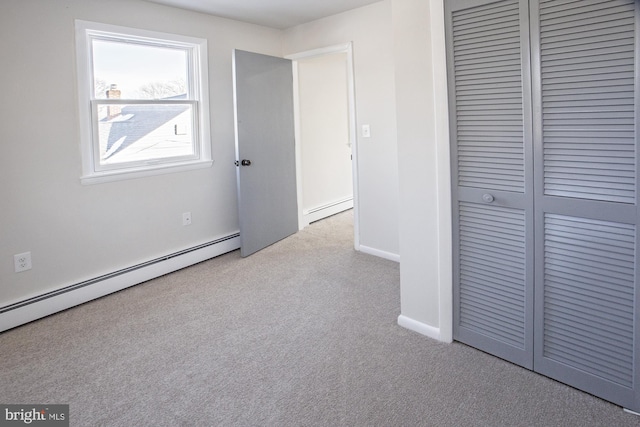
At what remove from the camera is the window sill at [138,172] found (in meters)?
3.23

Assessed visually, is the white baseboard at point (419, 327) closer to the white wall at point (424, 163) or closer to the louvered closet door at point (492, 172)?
the white wall at point (424, 163)

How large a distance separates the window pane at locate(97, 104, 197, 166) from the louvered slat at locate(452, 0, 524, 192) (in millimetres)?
2534

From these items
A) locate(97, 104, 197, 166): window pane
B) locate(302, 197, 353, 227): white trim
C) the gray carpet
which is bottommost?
the gray carpet

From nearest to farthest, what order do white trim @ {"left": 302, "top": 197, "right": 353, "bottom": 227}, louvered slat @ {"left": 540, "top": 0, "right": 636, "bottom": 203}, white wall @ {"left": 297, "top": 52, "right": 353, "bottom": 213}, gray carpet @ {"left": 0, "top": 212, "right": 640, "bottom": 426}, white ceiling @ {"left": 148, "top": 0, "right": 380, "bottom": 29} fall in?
louvered slat @ {"left": 540, "top": 0, "right": 636, "bottom": 203}, gray carpet @ {"left": 0, "top": 212, "right": 640, "bottom": 426}, white ceiling @ {"left": 148, "top": 0, "right": 380, "bottom": 29}, white wall @ {"left": 297, "top": 52, "right": 353, "bottom": 213}, white trim @ {"left": 302, "top": 197, "right": 353, "bottom": 227}

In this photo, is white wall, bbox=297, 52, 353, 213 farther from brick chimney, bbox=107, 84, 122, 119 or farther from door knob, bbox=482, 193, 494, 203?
door knob, bbox=482, 193, 494, 203

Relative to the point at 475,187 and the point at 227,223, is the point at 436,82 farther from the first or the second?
the point at 227,223

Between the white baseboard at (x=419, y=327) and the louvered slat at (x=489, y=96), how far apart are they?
0.85 metres

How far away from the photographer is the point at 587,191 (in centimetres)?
187

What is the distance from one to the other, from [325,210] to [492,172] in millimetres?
3532

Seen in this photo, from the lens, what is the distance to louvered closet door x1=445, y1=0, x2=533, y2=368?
204cm

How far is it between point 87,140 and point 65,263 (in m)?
0.89

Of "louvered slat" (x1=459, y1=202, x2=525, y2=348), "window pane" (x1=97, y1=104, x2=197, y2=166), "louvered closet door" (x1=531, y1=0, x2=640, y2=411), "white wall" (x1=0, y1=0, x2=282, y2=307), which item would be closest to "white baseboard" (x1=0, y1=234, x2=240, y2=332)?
"white wall" (x1=0, y1=0, x2=282, y2=307)

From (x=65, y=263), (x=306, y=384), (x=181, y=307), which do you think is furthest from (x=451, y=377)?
(x=65, y=263)

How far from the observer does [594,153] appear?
6.01 ft
